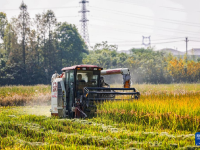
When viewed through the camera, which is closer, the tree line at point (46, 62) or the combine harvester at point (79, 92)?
the combine harvester at point (79, 92)

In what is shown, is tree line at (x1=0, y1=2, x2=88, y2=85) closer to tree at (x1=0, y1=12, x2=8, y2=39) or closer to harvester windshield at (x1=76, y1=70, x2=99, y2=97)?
tree at (x1=0, y1=12, x2=8, y2=39)

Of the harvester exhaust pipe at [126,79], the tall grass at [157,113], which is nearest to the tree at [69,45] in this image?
the harvester exhaust pipe at [126,79]

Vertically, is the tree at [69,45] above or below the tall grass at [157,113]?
above

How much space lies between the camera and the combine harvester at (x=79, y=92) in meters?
14.0

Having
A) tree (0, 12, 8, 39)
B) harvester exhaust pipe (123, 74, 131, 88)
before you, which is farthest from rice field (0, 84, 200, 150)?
tree (0, 12, 8, 39)

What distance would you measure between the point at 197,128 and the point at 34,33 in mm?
53979

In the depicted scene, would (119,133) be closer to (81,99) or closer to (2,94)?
(81,99)

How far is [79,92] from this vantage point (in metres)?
14.8

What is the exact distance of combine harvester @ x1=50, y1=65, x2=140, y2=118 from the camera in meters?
14.0

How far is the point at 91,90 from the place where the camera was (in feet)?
49.1

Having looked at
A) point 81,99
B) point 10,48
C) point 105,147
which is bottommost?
point 105,147

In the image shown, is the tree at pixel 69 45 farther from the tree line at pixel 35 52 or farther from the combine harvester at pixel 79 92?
the combine harvester at pixel 79 92

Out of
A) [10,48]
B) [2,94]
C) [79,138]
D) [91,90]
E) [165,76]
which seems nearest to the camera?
[79,138]

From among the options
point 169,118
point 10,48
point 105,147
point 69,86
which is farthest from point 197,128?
point 10,48
